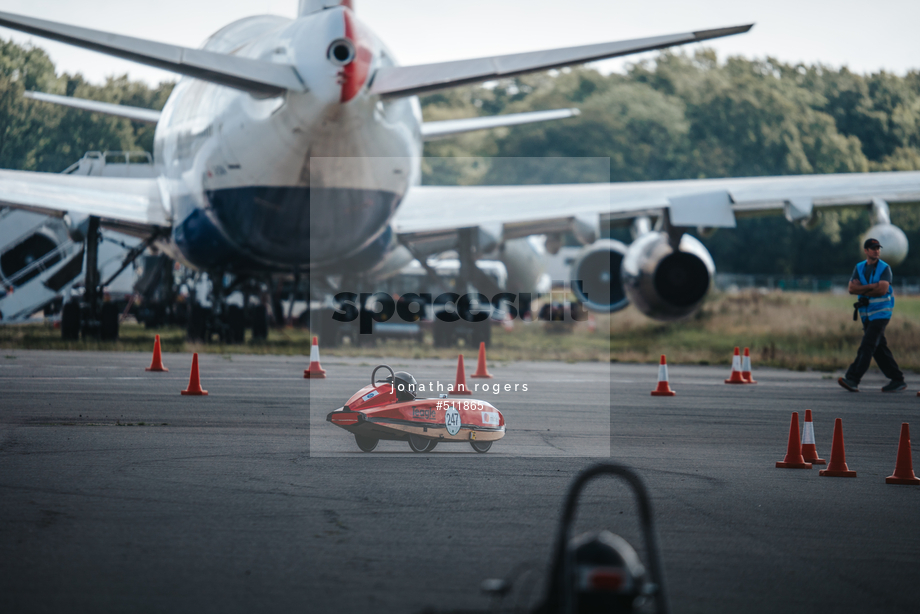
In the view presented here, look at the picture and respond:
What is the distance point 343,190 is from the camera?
16625 mm

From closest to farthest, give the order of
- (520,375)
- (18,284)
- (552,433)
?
(552,433) → (520,375) → (18,284)

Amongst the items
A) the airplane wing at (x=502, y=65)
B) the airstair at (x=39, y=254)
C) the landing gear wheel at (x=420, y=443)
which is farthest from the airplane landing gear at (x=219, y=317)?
the landing gear wheel at (x=420, y=443)

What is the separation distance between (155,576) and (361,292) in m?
21.0

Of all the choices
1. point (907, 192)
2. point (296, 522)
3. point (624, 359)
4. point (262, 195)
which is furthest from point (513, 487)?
point (624, 359)

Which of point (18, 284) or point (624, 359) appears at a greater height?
point (18, 284)

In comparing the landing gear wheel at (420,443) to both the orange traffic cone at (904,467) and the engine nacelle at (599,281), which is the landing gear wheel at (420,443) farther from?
→ the engine nacelle at (599,281)

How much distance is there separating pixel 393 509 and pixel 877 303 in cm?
1042

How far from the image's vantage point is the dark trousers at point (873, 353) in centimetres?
1430

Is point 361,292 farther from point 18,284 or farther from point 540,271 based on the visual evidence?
point 18,284

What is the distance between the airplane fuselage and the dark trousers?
24.5 ft

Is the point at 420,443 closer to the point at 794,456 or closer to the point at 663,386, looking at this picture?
the point at 794,456

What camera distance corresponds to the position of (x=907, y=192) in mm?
17688

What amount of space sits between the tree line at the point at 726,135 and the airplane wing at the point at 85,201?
21.2m

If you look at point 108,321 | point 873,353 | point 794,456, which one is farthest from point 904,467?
point 108,321
